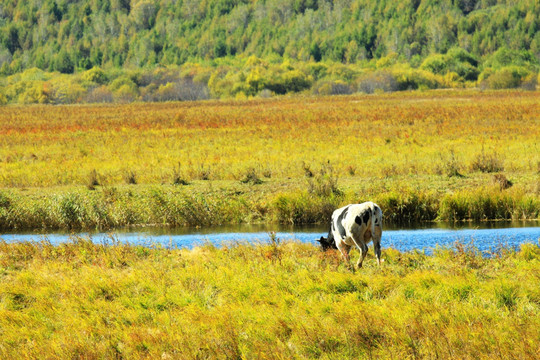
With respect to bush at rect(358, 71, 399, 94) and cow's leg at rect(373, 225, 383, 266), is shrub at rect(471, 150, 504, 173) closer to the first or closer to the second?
cow's leg at rect(373, 225, 383, 266)

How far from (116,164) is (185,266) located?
21.4m

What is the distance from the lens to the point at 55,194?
26594 mm

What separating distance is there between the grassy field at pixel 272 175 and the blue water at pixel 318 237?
1.39 metres

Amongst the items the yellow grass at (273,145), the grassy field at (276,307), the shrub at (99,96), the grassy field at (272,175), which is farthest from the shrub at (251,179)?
the shrub at (99,96)

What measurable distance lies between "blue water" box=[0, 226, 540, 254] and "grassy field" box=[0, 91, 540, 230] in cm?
139

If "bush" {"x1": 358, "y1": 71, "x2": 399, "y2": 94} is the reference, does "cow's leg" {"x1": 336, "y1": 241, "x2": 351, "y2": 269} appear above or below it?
above

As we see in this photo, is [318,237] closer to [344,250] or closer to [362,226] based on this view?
[344,250]

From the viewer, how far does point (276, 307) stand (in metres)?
11.4

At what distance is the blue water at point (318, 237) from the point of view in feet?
60.4

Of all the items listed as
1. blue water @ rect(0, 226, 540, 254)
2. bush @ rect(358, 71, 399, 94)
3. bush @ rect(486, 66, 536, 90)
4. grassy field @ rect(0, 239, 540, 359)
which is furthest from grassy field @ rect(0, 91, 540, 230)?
bush @ rect(358, 71, 399, 94)

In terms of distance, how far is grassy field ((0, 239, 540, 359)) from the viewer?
9703mm

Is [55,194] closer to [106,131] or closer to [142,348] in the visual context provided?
[142,348]

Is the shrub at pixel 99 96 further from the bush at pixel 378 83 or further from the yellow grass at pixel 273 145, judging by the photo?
the yellow grass at pixel 273 145

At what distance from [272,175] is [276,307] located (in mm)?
18876
